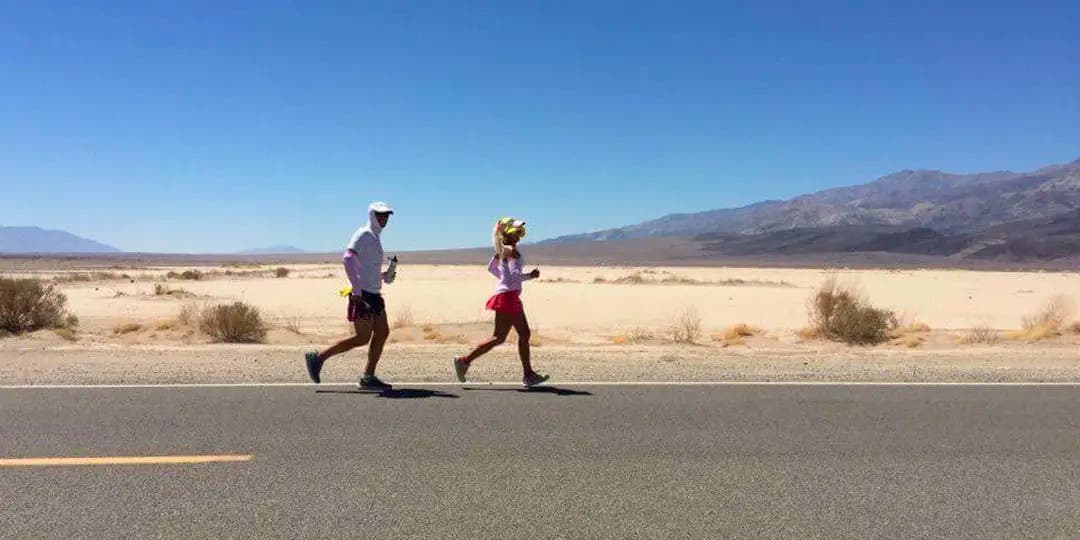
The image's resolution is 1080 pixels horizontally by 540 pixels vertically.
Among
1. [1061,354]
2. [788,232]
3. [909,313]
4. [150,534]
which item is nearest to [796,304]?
[909,313]

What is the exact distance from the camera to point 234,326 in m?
14.6

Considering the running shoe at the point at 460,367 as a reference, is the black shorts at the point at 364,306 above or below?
above

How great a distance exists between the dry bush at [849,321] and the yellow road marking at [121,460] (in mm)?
12323

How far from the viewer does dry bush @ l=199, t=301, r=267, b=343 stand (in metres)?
14.6

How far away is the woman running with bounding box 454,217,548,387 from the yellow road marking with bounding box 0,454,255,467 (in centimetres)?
312

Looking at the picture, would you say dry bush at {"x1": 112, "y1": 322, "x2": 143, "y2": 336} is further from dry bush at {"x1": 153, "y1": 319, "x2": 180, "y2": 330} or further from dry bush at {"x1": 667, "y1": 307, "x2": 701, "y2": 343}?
dry bush at {"x1": 667, "y1": 307, "x2": 701, "y2": 343}

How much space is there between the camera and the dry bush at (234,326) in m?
14.6

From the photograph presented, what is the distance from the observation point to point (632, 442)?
6203mm

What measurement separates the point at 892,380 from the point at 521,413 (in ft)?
15.6

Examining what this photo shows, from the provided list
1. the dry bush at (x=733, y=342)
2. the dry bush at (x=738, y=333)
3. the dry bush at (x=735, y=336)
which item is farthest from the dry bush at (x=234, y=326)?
the dry bush at (x=738, y=333)

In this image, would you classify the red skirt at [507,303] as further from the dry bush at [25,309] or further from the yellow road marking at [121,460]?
the dry bush at [25,309]

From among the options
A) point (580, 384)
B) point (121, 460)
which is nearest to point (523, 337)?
point (580, 384)

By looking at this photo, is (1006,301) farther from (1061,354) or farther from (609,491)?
(609,491)

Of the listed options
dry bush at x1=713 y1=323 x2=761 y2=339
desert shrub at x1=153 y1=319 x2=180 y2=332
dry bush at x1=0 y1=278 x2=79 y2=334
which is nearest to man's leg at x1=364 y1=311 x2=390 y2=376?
dry bush at x1=713 y1=323 x2=761 y2=339
